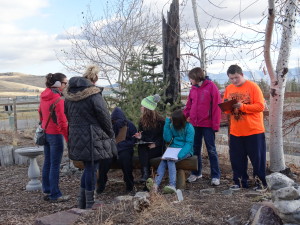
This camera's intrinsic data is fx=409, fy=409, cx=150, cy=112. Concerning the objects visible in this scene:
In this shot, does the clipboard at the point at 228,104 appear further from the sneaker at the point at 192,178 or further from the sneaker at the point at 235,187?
the sneaker at the point at 192,178

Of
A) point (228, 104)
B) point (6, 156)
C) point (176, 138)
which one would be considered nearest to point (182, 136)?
point (176, 138)

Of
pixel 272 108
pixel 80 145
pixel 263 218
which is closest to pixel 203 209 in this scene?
pixel 263 218

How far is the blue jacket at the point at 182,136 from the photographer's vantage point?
6.01 m

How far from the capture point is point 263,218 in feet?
11.5

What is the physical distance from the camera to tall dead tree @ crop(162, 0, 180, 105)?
312 inches

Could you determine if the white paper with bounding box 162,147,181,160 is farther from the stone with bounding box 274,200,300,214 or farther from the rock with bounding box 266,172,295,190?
the stone with bounding box 274,200,300,214

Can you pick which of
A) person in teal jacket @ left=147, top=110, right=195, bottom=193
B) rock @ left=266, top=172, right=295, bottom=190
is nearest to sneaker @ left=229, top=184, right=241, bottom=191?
person in teal jacket @ left=147, top=110, right=195, bottom=193

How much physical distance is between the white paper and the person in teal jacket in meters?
0.06

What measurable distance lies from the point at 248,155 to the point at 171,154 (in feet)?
3.56

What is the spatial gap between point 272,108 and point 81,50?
25.0ft

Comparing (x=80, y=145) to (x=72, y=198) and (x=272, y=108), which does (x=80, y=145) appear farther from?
(x=272, y=108)

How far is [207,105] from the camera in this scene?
20.2ft

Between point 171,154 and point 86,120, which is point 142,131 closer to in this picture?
point 171,154

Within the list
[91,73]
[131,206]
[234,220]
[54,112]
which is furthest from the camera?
[54,112]
